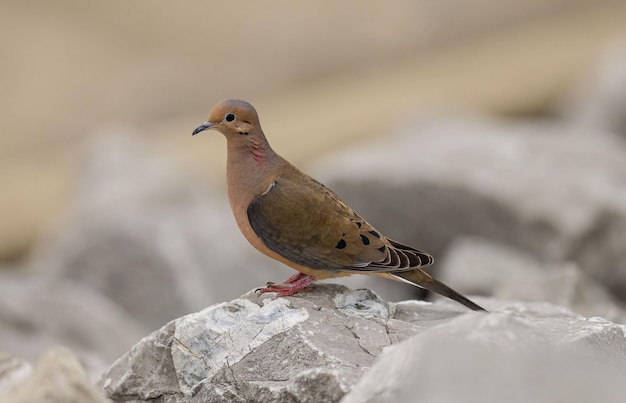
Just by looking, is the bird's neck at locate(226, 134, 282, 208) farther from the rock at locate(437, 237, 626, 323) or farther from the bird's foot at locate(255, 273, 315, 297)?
the rock at locate(437, 237, 626, 323)

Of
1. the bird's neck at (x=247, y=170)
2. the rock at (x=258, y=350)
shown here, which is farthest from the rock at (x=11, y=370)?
the bird's neck at (x=247, y=170)


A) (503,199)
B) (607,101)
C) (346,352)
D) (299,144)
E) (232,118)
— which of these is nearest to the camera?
(346,352)

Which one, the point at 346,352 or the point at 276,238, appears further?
the point at 276,238

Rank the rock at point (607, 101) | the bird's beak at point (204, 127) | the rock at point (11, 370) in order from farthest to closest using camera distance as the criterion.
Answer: the rock at point (607, 101) < the bird's beak at point (204, 127) < the rock at point (11, 370)

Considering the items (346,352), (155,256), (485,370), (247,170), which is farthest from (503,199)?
(485,370)

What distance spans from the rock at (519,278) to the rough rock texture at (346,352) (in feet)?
5.15

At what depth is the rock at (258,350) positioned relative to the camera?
17.0 feet

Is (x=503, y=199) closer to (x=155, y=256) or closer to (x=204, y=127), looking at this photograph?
(x=155, y=256)

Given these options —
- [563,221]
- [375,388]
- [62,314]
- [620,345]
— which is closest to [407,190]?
[563,221]

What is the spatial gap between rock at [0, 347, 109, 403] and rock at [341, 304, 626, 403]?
1.11 metres

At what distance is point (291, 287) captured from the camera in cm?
619

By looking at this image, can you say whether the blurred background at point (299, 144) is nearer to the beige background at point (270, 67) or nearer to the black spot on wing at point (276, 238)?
the beige background at point (270, 67)

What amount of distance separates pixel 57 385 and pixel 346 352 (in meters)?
1.66

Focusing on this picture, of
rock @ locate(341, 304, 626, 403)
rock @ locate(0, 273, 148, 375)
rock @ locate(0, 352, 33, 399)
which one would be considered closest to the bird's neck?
rock @ locate(0, 352, 33, 399)
